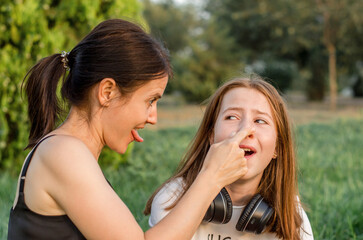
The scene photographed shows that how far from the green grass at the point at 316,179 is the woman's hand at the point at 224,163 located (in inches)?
58.6

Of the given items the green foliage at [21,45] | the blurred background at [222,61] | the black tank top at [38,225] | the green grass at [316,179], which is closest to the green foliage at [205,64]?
the blurred background at [222,61]

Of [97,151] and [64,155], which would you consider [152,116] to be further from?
[64,155]

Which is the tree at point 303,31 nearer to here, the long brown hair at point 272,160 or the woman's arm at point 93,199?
the long brown hair at point 272,160

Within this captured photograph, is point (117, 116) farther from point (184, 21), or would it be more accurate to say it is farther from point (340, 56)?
point (184, 21)

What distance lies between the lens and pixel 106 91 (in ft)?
5.57

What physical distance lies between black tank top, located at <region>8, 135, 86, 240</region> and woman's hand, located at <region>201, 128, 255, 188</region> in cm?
58

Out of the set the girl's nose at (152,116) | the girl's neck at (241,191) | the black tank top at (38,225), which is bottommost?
the black tank top at (38,225)

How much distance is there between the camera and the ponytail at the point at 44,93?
1.91 metres

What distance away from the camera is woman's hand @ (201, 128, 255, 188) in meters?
1.66

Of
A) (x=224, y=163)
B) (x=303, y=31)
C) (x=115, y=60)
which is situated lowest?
(x=224, y=163)

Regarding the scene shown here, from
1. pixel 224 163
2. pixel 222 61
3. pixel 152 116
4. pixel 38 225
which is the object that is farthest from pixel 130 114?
pixel 222 61

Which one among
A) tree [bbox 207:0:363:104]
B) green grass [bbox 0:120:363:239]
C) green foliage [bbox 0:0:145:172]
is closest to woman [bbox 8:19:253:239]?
green grass [bbox 0:120:363:239]

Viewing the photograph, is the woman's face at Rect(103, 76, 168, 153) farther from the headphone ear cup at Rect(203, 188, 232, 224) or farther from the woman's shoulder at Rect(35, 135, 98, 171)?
the headphone ear cup at Rect(203, 188, 232, 224)

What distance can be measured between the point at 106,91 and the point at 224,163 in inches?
21.9
